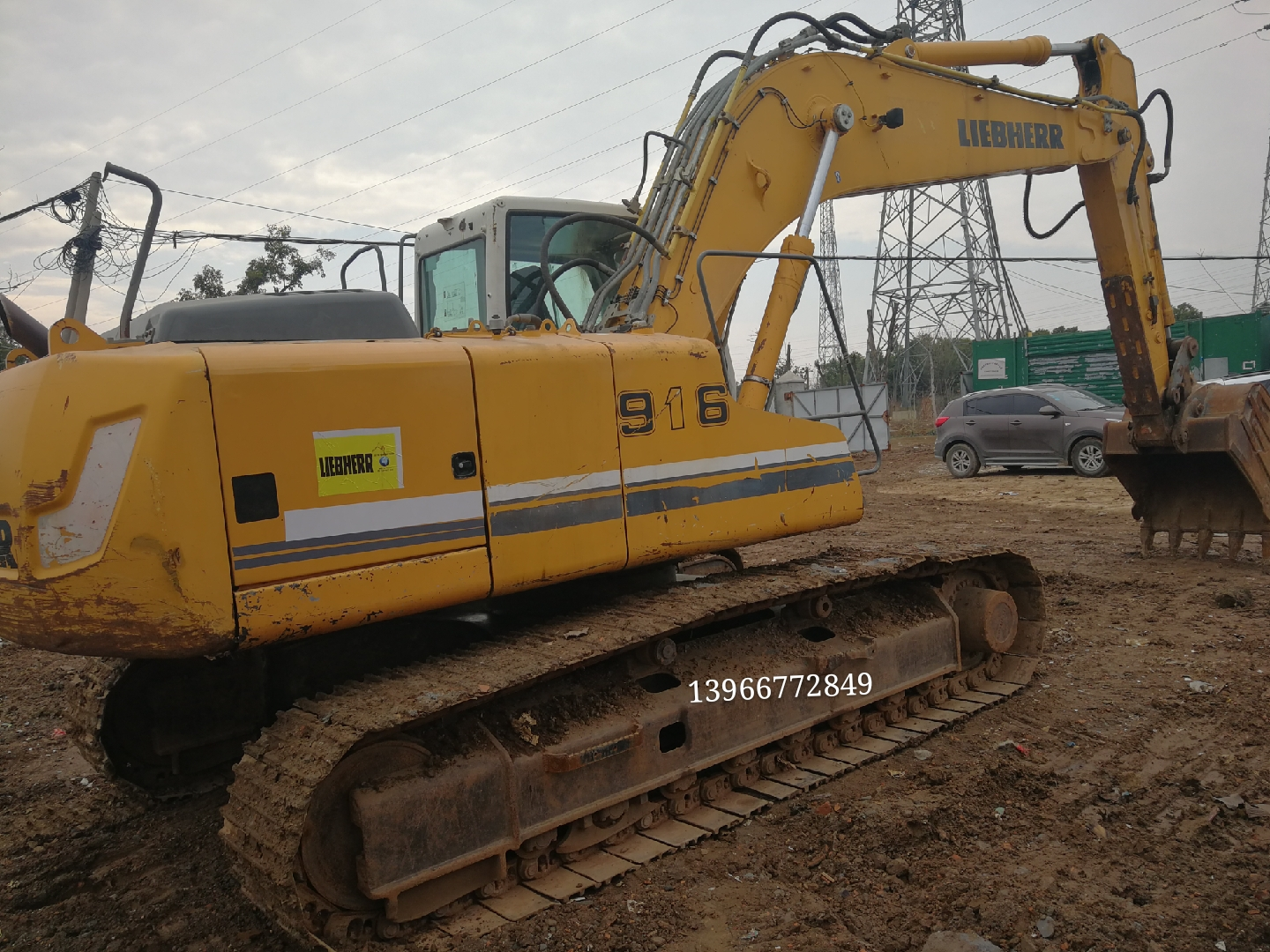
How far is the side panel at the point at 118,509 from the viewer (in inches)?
109

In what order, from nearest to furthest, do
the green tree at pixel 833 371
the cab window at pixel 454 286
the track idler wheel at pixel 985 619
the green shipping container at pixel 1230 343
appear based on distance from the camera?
the cab window at pixel 454 286, the track idler wheel at pixel 985 619, the green shipping container at pixel 1230 343, the green tree at pixel 833 371

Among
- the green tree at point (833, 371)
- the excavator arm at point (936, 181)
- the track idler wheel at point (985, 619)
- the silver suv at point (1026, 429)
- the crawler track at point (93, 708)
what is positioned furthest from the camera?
the green tree at point (833, 371)

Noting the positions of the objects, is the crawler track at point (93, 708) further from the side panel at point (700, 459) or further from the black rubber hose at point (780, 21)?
the black rubber hose at point (780, 21)

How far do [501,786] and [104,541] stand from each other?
151 centimetres

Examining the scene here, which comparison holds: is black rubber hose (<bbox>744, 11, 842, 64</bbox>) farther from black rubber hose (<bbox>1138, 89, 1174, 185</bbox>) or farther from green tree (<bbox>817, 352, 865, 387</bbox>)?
green tree (<bbox>817, 352, 865, 387</bbox>)

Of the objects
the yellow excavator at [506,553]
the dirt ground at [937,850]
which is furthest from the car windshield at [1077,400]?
the yellow excavator at [506,553]

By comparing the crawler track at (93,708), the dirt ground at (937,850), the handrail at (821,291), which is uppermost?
the handrail at (821,291)

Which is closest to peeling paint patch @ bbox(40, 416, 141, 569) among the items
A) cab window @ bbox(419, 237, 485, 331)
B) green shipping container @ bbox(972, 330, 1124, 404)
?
cab window @ bbox(419, 237, 485, 331)

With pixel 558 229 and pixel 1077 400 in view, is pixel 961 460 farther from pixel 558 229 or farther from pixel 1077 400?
pixel 558 229

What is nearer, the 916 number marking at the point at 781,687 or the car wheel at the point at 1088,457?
the 916 number marking at the point at 781,687

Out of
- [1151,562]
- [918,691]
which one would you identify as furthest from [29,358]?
[1151,562]

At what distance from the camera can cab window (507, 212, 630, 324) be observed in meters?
4.90

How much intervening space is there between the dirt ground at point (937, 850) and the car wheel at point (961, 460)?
428 inches

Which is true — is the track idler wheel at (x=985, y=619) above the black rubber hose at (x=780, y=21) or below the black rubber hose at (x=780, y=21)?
below
